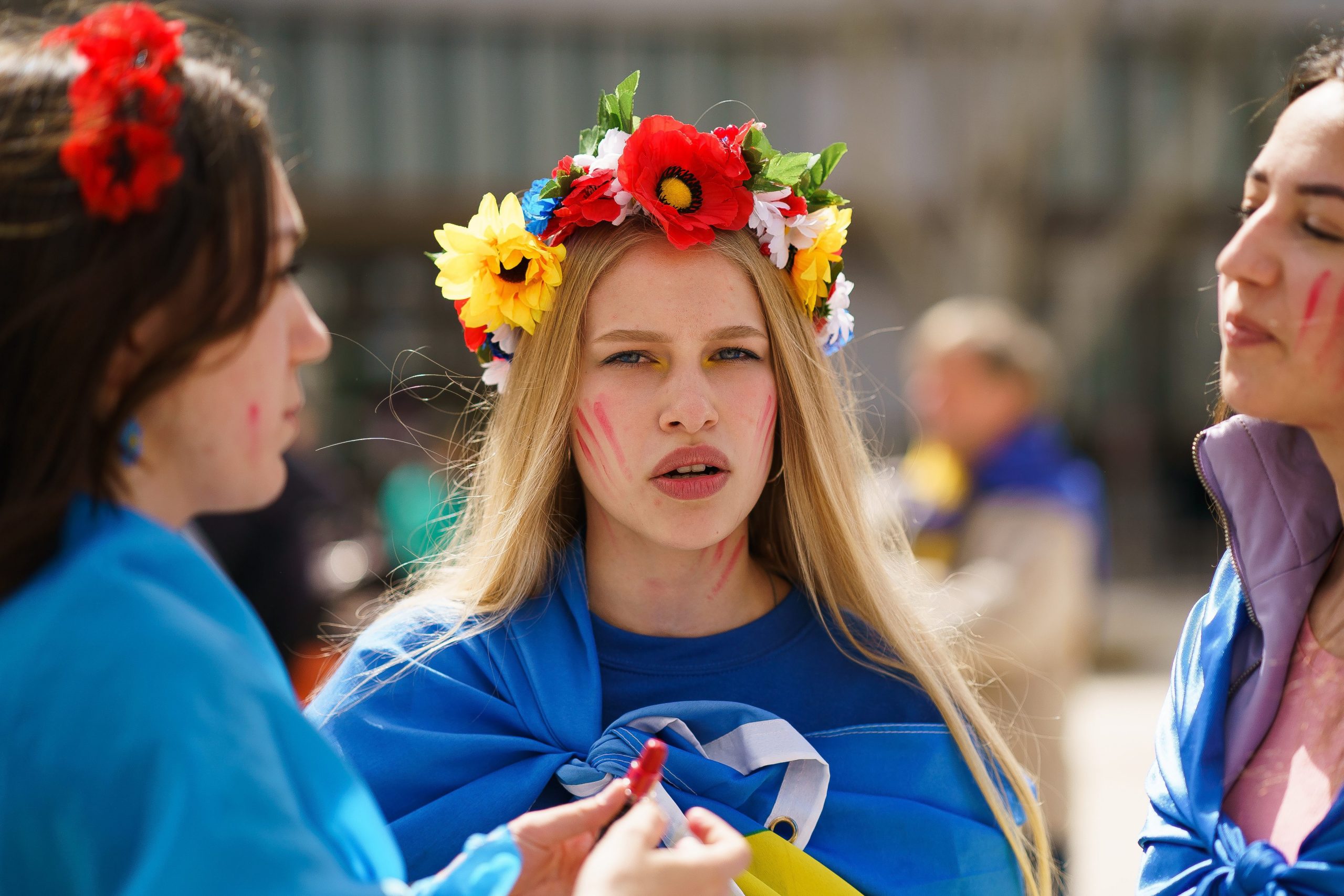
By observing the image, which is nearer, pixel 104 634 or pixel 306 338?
pixel 104 634

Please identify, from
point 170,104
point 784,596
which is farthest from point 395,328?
point 170,104

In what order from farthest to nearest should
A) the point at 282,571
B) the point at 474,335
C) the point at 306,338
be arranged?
the point at 282,571 < the point at 474,335 < the point at 306,338

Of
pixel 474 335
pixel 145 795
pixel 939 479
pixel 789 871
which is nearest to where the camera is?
pixel 145 795

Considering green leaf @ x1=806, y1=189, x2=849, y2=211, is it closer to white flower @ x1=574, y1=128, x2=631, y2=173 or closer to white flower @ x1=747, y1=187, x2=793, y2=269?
white flower @ x1=747, y1=187, x2=793, y2=269

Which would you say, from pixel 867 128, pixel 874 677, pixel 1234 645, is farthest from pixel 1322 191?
pixel 867 128

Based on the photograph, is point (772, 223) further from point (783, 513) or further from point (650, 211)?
point (783, 513)

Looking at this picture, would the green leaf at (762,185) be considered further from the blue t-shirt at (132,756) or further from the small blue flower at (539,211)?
the blue t-shirt at (132,756)

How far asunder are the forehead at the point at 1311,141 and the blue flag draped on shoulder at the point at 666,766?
104cm

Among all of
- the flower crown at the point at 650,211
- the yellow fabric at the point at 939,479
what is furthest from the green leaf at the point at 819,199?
the yellow fabric at the point at 939,479

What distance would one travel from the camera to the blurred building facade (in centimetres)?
1123

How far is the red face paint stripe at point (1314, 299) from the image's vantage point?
1561 millimetres

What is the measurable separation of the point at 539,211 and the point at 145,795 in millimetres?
1320

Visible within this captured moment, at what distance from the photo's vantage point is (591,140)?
7.39ft

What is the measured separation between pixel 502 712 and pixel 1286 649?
118cm
